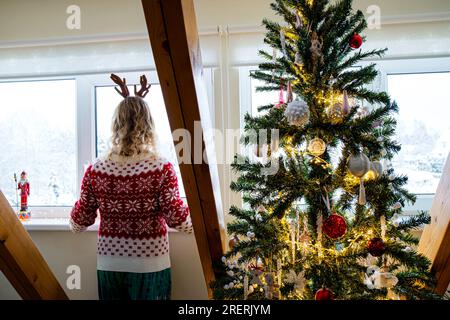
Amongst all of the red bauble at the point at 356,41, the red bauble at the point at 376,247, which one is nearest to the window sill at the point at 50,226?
the red bauble at the point at 376,247

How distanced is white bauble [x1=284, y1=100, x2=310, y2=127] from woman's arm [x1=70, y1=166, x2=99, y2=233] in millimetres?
911

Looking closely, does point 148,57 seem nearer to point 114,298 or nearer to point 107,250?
point 107,250

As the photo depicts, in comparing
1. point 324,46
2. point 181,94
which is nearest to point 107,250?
point 181,94

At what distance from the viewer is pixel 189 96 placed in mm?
1127

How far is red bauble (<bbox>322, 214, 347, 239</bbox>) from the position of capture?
41.7 inches

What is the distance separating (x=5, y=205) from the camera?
141 cm

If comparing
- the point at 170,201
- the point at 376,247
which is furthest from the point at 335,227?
the point at 170,201

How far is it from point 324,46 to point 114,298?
1.30 m

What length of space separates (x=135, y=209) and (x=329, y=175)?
80cm

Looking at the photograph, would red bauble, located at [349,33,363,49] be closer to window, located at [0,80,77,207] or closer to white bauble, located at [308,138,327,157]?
white bauble, located at [308,138,327,157]

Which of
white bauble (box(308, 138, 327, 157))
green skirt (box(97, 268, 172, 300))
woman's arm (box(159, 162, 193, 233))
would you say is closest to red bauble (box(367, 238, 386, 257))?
white bauble (box(308, 138, 327, 157))

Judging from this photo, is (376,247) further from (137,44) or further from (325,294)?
(137,44)

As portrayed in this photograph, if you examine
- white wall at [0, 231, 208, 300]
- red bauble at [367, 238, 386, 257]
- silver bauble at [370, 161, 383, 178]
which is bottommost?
white wall at [0, 231, 208, 300]
